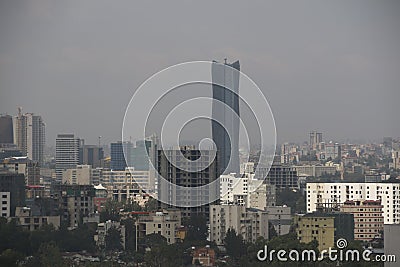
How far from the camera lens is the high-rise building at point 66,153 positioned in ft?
17.8

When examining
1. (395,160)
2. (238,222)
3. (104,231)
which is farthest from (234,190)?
(395,160)

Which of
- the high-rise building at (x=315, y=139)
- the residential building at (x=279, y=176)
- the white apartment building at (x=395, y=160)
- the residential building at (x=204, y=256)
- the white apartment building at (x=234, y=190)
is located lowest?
the residential building at (x=204, y=256)

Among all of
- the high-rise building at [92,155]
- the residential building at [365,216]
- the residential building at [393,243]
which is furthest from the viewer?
the high-rise building at [92,155]

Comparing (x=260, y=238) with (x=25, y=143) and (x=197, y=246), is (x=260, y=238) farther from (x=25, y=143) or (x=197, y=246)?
(x=25, y=143)

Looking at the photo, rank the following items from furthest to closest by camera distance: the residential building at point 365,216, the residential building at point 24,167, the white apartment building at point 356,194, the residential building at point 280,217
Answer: the residential building at point 24,167, the residential building at point 280,217, the white apartment building at point 356,194, the residential building at point 365,216

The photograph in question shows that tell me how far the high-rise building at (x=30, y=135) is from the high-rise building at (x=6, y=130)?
0.12 ft

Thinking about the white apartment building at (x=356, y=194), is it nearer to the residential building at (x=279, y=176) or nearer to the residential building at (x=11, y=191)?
the residential building at (x=279, y=176)

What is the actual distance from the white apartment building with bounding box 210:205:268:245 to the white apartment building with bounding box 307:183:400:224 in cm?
33

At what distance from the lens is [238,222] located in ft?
15.9

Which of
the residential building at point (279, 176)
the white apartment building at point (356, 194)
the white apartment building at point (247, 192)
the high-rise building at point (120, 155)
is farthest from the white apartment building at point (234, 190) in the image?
the high-rise building at point (120, 155)

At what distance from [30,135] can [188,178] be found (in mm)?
1291

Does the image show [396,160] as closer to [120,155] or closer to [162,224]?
[162,224]

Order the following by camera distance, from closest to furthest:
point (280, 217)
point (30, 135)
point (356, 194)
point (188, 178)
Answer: point (356, 194), point (280, 217), point (188, 178), point (30, 135)

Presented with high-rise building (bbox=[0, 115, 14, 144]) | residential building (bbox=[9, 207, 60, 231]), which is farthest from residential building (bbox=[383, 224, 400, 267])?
high-rise building (bbox=[0, 115, 14, 144])
